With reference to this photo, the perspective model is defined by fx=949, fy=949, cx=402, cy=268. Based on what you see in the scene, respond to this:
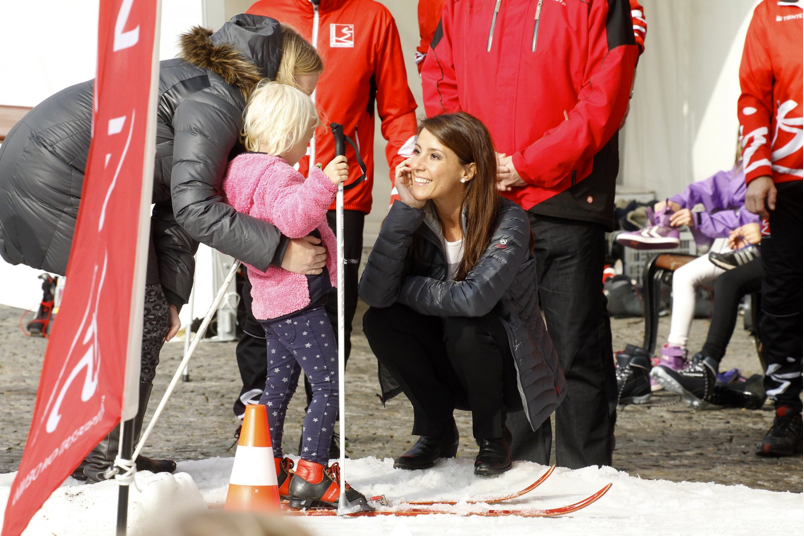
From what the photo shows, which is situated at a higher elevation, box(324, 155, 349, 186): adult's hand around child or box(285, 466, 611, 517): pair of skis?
box(324, 155, 349, 186): adult's hand around child

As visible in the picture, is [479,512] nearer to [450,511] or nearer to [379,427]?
[450,511]

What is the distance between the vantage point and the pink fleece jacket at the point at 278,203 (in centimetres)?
257

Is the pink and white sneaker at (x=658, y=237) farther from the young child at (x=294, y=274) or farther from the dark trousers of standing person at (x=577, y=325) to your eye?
the young child at (x=294, y=274)

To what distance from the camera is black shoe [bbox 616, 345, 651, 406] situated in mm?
5000

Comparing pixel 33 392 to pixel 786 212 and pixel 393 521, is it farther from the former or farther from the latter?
pixel 786 212

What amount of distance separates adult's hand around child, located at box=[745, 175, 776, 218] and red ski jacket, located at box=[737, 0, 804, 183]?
0.09 feet

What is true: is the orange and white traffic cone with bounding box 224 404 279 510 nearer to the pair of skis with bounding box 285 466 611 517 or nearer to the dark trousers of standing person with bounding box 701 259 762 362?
the pair of skis with bounding box 285 466 611 517

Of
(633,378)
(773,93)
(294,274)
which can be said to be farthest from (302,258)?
(633,378)

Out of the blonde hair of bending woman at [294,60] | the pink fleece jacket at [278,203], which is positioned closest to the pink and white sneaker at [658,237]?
the blonde hair of bending woman at [294,60]

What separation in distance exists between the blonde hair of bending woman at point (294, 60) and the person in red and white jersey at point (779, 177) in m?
2.00

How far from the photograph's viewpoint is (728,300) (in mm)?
4961

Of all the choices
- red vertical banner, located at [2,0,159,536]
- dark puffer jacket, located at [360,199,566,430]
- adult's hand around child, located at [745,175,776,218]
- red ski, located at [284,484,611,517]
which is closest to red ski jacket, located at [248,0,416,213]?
dark puffer jacket, located at [360,199,566,430]

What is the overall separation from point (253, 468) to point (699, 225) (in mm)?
4038

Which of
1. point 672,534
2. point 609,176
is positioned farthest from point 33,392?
point 672,534
